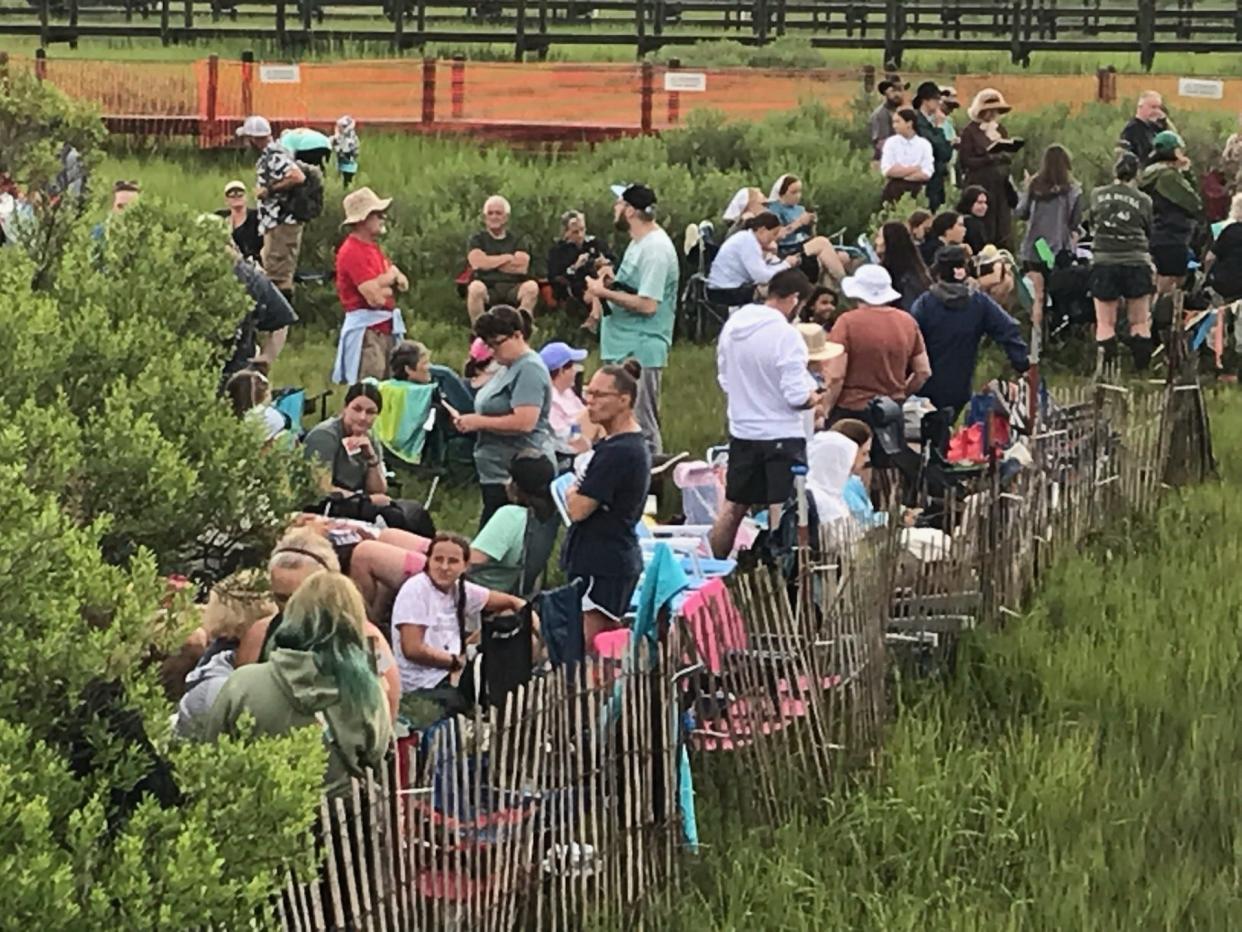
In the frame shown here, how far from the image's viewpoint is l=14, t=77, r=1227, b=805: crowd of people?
6680 mm

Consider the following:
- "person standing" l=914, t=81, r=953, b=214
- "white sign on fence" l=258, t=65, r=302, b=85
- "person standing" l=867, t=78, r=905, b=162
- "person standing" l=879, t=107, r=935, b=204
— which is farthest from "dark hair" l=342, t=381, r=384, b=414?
"white sign on fence" l=258, t=65, r=302, b=85

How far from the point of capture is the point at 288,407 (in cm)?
1146

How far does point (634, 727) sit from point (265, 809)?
276cm

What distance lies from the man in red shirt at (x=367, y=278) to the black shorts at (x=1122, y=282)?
506 cm

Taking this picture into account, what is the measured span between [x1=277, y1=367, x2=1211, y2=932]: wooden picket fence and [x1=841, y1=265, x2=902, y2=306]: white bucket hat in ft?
4.25

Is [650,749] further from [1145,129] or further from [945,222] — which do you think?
[1145,129]

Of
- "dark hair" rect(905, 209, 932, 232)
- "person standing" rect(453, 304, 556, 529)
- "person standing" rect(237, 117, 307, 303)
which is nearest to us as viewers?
"person standing" rect(453, 304, 556, 529)

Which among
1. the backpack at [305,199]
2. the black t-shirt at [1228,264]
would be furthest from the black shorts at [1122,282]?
the backpack at [305,199]

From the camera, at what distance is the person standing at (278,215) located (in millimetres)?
14198

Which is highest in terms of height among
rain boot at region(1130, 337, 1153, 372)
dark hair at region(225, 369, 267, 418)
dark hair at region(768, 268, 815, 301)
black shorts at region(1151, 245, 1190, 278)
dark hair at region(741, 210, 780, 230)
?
dark hair at region(741, 210, 780, 230)

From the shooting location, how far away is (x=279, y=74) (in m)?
26.5

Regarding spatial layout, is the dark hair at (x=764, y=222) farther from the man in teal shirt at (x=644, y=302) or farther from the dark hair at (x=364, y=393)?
the dark hair at (x=364, y=393)

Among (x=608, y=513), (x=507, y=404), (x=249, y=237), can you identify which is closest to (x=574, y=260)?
(x=249, y=237)

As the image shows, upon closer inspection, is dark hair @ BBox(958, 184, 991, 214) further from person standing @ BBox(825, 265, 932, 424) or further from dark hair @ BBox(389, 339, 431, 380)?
dark hair @ BBox(389, 339, 431, 380)
